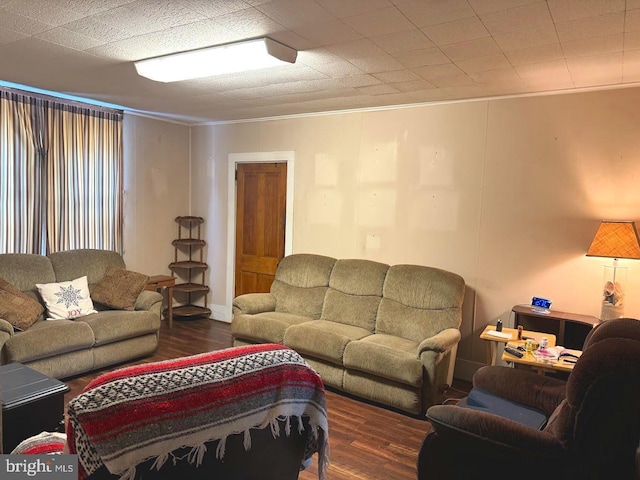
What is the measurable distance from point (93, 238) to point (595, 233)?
497 cm

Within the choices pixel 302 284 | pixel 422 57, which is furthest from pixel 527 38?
pixel 302 284

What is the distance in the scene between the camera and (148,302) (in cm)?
452

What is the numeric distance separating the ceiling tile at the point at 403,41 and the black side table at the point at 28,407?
271cm

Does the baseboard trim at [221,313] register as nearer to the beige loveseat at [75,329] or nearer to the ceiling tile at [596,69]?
the beige loveseat at [75,329]

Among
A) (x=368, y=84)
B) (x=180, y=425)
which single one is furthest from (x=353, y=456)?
(x=368, y=84)

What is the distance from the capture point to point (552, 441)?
1870mm

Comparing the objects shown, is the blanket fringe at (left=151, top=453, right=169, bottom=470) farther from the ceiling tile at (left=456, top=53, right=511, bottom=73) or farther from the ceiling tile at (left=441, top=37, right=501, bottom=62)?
the ceiling tile at (left=456, top=53, right=511, bottom=73)

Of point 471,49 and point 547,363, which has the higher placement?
point 471,49

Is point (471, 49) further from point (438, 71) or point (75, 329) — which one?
point (75, 329)

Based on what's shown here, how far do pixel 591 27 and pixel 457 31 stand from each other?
67 centimetres

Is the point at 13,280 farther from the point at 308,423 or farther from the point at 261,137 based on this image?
the point at 308,423

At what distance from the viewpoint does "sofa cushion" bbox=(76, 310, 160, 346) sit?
3.96 m

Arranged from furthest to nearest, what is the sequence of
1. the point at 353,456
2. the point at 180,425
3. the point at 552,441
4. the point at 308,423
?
the point at 353,456
the point at 552,441
the point at 308,423
the point at 180,425

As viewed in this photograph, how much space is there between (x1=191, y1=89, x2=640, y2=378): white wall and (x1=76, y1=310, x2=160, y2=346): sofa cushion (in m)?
1.80
